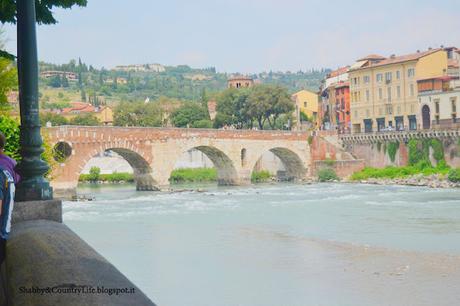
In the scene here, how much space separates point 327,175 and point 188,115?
78.6 ft

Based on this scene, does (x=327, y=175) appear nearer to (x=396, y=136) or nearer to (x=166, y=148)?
(x=396, y=136)

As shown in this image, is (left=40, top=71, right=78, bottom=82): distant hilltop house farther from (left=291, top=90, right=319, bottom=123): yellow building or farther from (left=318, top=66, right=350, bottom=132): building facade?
(left=318, top=66, right=350, bottom=132): building facade

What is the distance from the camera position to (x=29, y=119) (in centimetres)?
752

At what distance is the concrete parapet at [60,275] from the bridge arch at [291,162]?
5102cm

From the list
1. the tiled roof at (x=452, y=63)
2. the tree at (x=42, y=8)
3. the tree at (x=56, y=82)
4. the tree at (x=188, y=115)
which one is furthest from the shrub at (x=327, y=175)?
the tree at (x=56, y=82)

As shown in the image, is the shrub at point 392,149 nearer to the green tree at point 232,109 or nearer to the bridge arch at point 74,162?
the green tree at point 232,109

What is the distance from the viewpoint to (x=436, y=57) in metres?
60.9

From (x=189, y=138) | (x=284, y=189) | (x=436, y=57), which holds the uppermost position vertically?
(x=436, y=57)

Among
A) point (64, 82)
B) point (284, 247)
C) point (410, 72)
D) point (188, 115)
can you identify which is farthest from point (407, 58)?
point (64, 82)

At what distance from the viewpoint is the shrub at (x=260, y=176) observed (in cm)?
5834

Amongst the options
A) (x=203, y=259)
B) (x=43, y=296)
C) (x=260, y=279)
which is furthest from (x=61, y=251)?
(x=203, y=259)

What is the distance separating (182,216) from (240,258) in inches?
476

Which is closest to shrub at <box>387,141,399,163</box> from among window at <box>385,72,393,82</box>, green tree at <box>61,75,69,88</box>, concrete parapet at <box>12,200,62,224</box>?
window at <box>385,72,393,82</box>

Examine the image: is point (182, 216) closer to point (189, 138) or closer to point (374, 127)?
point (189, 138)
